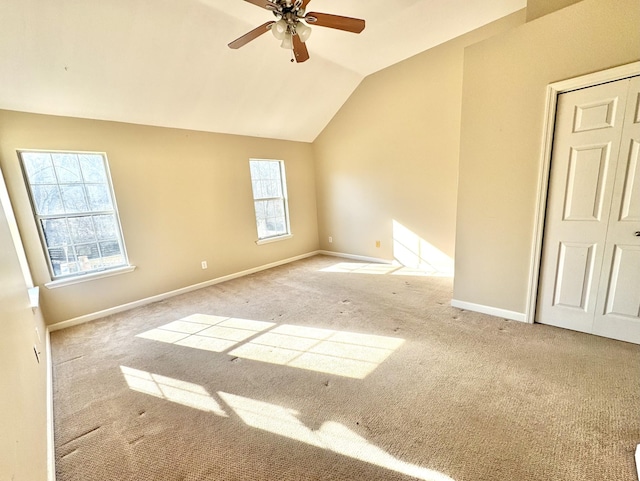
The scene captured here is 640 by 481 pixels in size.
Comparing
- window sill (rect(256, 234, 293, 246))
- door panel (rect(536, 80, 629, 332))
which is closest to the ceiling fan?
door panel (rect(536, 80, 629, 332))

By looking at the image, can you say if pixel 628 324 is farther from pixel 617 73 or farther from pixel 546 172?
pixel 617 73

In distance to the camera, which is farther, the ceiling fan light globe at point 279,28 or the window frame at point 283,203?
the window frame at point 283,203

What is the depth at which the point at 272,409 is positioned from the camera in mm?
1747

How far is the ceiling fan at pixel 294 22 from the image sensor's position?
1.92 metres

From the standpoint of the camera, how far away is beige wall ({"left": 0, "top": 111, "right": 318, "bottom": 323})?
9.34 ft

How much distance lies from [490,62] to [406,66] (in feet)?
6.16

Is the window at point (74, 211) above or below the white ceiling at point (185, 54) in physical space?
below

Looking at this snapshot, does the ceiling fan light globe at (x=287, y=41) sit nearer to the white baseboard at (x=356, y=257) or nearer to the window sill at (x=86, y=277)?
the window sill at (x=86, y=277)

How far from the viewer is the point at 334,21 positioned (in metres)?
2.08

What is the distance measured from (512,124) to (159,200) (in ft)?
13.8

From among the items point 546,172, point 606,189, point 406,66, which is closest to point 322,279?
point 546,172

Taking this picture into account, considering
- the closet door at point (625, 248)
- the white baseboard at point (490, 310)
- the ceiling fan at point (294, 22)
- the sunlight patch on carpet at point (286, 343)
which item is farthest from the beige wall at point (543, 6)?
the sunlight patch on carpet at point (286, 343)

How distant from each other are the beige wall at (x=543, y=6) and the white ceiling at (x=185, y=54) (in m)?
0.78

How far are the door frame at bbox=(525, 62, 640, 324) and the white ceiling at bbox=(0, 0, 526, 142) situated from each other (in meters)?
1.60
